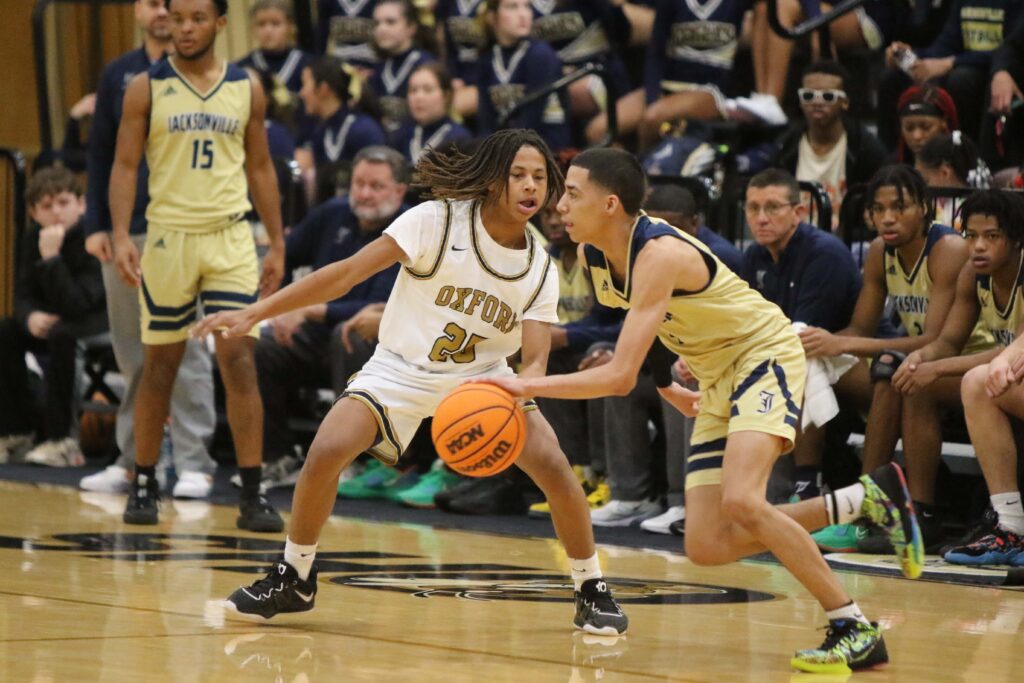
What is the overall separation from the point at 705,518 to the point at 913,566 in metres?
0.63

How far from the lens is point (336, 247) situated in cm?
944

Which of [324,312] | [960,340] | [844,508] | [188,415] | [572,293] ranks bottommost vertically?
[188,415]

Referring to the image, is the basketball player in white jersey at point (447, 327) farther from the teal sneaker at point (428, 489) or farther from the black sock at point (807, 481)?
the teal sneaker at point (428, 489)

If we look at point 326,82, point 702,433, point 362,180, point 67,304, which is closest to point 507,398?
point 702,433

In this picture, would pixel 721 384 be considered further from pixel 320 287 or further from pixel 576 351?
pixel 576 351

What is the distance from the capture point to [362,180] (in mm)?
9078

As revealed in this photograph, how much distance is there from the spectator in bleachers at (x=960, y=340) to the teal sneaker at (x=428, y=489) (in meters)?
2.58

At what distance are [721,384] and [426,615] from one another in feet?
4.02

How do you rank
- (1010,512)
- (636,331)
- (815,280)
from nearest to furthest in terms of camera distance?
(636,331) → (1010,512) → (815,280)

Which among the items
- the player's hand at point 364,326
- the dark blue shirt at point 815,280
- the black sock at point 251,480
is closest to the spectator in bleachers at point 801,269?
the dark blue shirt at point 815,280

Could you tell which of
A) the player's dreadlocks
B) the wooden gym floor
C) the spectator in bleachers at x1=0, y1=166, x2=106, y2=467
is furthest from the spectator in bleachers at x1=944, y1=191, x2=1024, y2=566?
the spectator in bleachers at x1=0, y1=166, x2=106, y2=467

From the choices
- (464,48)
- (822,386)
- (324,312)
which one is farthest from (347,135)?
(822,386)

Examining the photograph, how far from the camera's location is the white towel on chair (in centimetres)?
735

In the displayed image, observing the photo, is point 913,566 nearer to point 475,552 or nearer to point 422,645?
point 422,645
